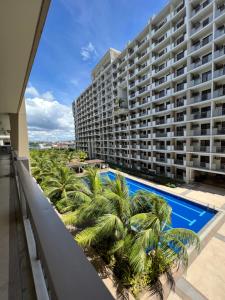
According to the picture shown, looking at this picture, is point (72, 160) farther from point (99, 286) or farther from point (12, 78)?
point (99, 286)

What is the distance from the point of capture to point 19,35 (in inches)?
109

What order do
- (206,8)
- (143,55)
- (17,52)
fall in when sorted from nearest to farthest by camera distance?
(17,52)
(206,8)
(143,55)

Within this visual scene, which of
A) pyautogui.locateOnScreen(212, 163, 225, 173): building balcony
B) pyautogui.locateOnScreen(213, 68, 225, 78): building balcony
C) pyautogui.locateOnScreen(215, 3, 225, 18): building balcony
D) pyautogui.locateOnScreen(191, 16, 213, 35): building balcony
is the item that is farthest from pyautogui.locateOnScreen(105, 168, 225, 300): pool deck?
pyautogui.locateOnScreen(191, 16, 213, 35): building balcony

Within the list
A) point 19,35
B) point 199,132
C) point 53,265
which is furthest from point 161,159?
point 53,265

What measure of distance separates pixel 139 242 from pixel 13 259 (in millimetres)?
4796

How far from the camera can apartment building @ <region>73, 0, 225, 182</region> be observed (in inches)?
659

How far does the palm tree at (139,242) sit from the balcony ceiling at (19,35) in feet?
19.2

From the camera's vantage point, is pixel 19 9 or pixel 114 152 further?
pixel 114 152

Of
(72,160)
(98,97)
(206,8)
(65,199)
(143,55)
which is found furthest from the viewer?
(98,97)

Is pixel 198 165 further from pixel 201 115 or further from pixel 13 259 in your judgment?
pixel 13 259

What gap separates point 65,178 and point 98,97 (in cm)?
3276

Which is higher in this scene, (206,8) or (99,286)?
(206,8)

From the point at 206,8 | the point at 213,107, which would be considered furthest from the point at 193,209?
the point at 206,8

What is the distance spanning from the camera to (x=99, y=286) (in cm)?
60
